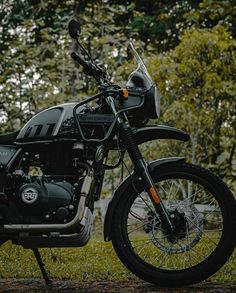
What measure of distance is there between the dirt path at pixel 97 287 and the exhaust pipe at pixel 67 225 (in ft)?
1.33

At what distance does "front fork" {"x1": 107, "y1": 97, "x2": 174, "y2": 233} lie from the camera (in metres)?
3.54

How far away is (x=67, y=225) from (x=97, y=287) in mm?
538

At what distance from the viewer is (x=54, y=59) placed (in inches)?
419

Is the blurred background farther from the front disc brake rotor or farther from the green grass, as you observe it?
the front disc brake rotor

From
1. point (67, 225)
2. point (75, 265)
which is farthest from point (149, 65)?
point (67, 225)

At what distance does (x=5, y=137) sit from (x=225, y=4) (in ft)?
21.2

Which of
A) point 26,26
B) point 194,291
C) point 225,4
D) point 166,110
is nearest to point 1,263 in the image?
point 194,291

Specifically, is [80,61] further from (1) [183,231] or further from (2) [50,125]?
(1) [183,231]

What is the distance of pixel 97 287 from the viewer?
3689 millimetres

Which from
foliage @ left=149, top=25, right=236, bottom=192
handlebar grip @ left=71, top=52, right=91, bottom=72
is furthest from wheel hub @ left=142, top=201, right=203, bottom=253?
foliage @ left=149, top=25, right=236, bottom=192

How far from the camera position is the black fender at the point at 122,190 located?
3.54 metres

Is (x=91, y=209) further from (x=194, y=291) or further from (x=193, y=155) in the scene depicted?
(x=193, y=155)

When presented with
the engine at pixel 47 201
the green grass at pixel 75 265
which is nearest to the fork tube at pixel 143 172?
the engine at pixel 47 201

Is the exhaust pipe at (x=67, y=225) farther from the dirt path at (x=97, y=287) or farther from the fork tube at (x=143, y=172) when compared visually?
the dirt path at (x=97, y=287)
